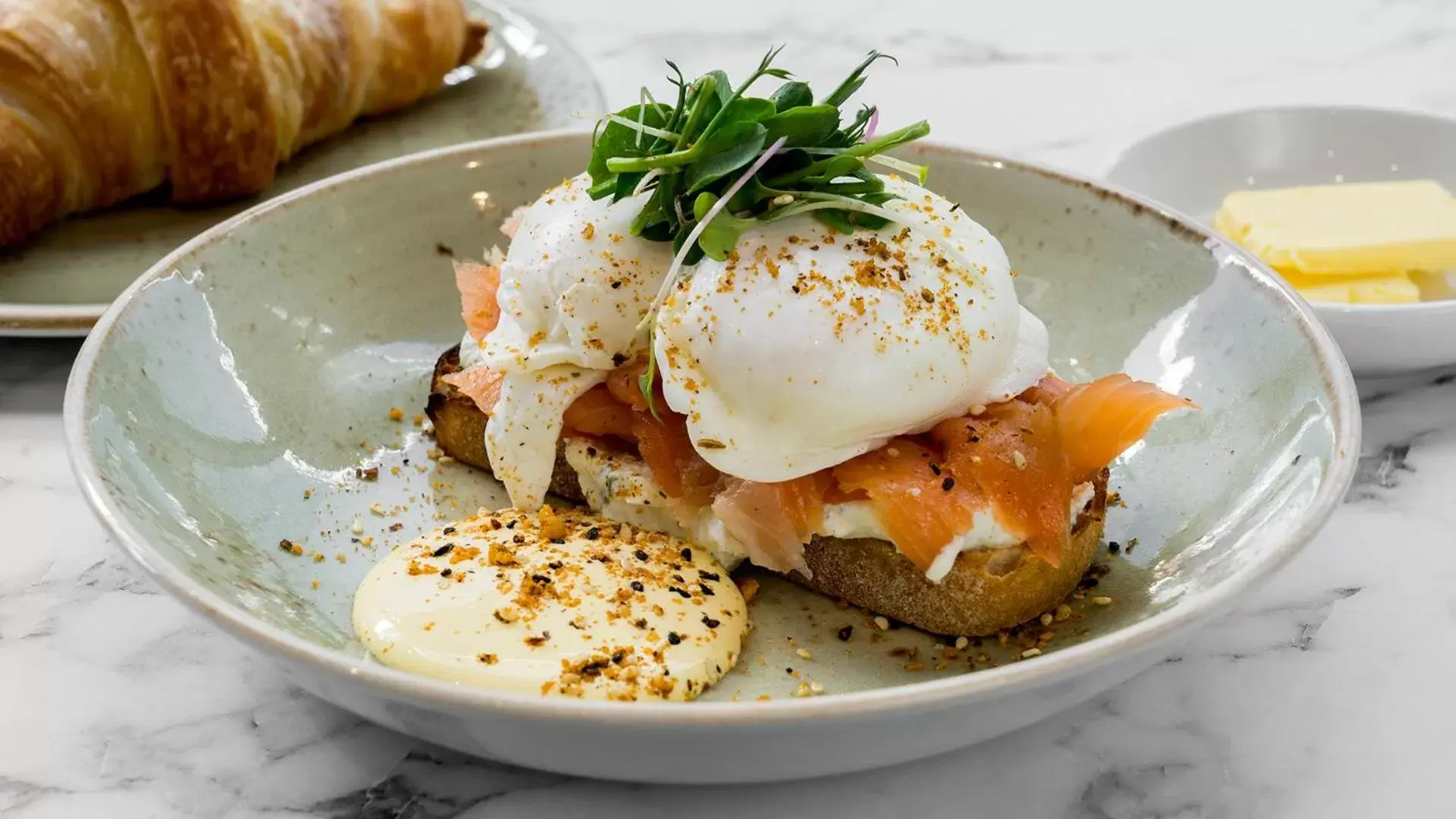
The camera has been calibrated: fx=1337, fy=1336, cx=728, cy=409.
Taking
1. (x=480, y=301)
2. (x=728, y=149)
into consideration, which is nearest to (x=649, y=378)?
(x=728, y=149)

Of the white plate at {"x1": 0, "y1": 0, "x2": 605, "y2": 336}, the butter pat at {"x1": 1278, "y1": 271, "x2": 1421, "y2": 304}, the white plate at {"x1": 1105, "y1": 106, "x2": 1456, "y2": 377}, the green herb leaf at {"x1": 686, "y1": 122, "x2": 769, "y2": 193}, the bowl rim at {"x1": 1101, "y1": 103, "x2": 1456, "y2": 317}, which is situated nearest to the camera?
the green herb leaf at {"x1": 686, "y1": 122, "x2": 769, "y2": 193}

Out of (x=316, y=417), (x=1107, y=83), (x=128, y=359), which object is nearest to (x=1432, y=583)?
→ (x=316, y=417)

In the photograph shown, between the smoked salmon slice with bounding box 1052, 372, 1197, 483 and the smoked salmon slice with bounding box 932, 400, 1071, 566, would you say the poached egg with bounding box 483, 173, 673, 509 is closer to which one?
the smoked salmon slice with bounding box 932, 400, 1071, 566

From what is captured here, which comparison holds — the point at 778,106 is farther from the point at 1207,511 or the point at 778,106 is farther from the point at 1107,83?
the point at 1107,83

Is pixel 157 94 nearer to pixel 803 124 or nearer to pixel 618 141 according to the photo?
pixel 618 141

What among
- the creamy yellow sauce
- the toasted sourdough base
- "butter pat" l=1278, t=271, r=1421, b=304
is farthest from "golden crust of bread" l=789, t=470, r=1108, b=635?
"butter pat" l=1278, t=271, r=1421, b=304

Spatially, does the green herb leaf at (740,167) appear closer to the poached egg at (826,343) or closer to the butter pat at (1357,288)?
the poached egg at (826,343)
